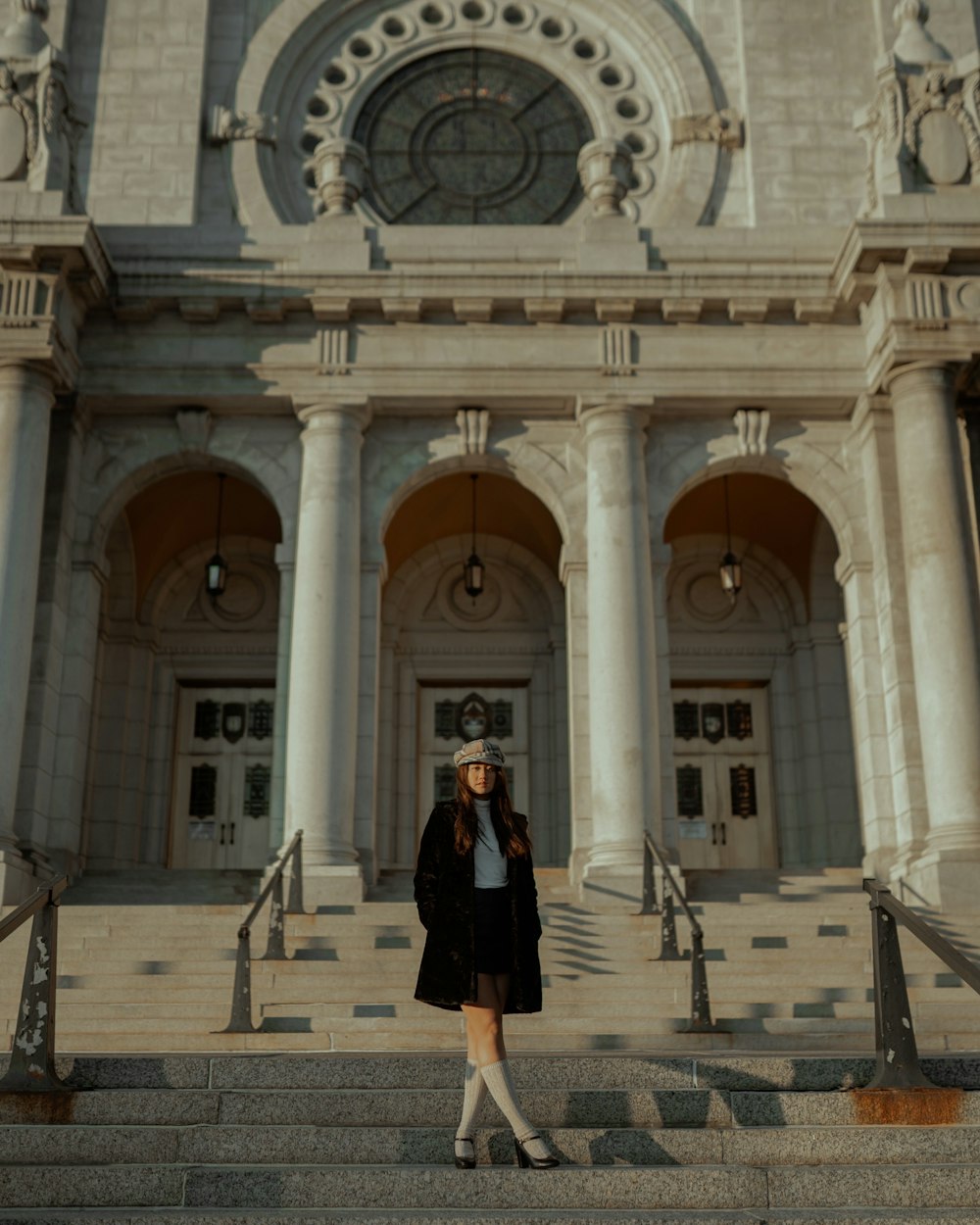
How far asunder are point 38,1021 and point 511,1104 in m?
2.79

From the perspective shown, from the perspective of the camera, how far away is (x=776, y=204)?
20750 millimetres

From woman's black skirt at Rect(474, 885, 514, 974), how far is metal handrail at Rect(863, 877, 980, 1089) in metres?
2.21

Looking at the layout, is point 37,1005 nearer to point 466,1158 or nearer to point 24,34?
point 466,1158

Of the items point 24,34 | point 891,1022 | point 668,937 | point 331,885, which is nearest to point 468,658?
point 331,885

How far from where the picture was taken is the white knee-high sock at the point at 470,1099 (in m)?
6.79

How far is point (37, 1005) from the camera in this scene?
8.02m

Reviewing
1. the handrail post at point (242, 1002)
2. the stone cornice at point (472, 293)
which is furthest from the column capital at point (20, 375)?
the handrail post at point (242, 1002)

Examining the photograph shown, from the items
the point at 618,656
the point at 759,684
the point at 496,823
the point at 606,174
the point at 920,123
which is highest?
the point at 920,123

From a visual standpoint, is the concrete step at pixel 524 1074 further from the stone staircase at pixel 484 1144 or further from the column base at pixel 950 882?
the column base at pixel 950 882

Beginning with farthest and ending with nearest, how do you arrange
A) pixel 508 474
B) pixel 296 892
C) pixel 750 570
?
pixel 750 570, pixel 508 474, pixel 296 892

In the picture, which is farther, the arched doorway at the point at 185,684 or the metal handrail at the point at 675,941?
the arched doorway at the point at 185,684

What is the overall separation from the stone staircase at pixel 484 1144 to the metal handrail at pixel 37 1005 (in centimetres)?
19

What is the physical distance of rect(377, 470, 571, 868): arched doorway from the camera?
22.3 m

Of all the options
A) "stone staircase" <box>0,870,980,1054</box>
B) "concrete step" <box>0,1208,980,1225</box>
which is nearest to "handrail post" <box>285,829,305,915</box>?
"stone staircase" <box>0,870,980,1054</box>
